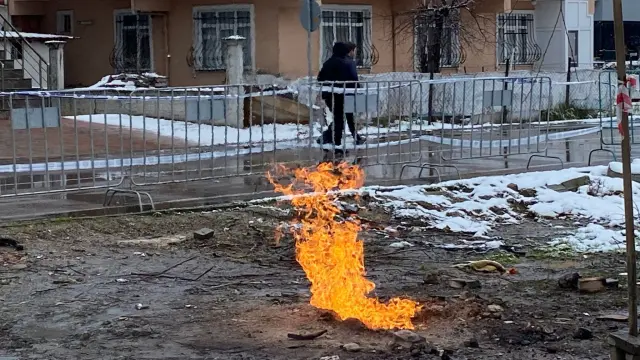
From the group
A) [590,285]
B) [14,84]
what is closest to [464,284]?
[590,285]

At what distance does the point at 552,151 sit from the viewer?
15.6 m

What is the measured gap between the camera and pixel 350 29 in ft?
77.5

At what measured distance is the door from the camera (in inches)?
918

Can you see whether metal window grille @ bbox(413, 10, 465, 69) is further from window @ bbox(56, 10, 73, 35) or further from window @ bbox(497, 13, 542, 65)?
window @ bbox(56, 10, 73, 35)

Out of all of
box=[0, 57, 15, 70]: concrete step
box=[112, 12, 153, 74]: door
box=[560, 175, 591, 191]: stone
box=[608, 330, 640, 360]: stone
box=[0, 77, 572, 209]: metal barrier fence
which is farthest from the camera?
box=[112, 12, 153, 74]: door

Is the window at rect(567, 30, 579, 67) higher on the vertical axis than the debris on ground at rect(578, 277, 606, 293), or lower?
higher

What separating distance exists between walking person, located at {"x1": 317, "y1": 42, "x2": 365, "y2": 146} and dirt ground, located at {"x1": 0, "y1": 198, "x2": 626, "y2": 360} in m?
3.14

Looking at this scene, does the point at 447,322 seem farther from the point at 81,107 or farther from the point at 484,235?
the point at 81,107

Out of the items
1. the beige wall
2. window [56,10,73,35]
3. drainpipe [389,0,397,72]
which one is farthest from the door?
drainpipe [389,0,397,72]

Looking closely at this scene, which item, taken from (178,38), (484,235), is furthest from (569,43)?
(484,235)

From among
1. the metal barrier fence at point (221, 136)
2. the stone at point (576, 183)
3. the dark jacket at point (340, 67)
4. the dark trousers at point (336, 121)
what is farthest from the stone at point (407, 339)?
the dark jacket at point (340, 67)

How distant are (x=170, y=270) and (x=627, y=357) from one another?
4184 millimetres

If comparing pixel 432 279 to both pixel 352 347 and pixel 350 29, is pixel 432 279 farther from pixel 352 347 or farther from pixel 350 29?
pixel 350 29

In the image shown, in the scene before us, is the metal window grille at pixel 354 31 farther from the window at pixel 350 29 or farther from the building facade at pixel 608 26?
the building facade at pixel 608 26
